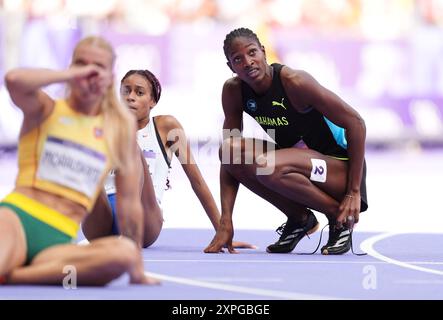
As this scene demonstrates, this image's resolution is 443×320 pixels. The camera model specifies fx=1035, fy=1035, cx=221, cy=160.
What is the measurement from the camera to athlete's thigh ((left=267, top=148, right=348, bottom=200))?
596cm

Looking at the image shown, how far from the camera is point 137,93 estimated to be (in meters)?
6.28

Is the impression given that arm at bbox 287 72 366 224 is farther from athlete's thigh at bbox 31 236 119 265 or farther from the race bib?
athlete's thigh at bbox 31 236 119 265

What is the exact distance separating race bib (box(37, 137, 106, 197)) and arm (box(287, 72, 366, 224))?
6.03ft

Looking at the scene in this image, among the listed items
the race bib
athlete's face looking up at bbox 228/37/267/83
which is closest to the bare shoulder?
athlete's face looking up at bbox 228/37/267/83

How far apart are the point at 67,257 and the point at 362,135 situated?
2.26m

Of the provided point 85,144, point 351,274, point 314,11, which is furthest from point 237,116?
point 314,11

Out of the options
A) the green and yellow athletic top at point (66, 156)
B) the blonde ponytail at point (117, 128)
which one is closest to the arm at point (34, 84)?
the green and yellow athletic top at point (66, 156)

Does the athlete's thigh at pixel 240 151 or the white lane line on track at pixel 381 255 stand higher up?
the athlete's thigh at pixel 240 151

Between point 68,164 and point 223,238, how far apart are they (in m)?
1.93

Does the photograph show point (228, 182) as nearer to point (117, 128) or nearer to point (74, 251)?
point (117, 128)

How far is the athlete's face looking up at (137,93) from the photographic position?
247 inches

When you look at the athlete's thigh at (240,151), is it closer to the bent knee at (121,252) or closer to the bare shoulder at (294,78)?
the bare shoulder at (294,78)

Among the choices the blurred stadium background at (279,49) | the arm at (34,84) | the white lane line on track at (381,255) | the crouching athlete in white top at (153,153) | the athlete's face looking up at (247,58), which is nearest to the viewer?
the arm at (34,84)

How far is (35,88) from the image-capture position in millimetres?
4117
